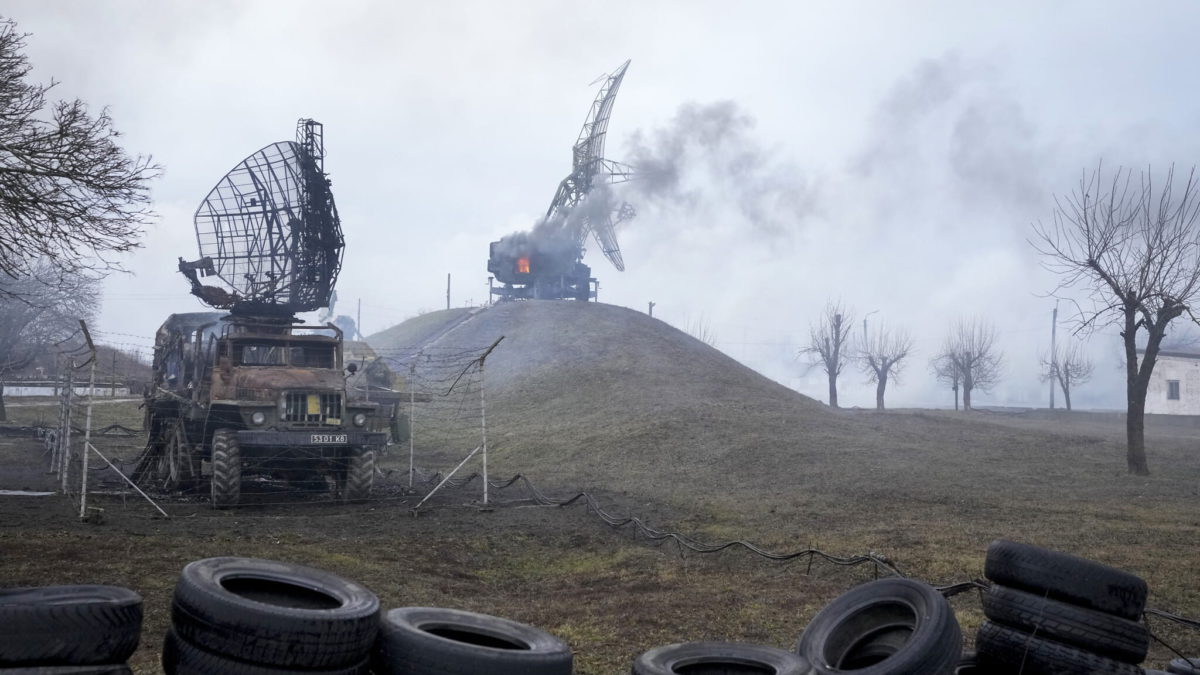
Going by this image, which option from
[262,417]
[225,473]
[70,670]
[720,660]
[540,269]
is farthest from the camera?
[540,269]

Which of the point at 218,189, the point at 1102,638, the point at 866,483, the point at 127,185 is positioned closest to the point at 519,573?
the point at 127,185

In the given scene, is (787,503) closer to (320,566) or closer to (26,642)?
(320,566)

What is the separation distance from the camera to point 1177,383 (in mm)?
67250

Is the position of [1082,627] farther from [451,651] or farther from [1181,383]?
[1181,383]

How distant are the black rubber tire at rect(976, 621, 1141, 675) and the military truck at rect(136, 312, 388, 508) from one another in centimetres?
1133

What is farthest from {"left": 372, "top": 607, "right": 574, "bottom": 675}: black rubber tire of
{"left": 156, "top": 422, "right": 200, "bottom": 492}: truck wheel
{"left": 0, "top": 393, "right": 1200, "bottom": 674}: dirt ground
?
{"left": 156, "top": 422, "right": 200, "bottom": 492}: truck wheel

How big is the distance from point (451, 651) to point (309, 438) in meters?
10.4

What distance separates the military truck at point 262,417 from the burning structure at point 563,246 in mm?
44630

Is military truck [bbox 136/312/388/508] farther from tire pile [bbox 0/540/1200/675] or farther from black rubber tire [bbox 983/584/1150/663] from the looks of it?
Answer: black rubber tire [bbox 983/584/1150/663]

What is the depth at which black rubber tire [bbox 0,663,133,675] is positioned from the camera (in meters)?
4.92

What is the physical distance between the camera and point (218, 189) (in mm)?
19875

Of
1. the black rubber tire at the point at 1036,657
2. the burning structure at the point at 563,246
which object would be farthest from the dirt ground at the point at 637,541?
the burning structure at the point at 563,246

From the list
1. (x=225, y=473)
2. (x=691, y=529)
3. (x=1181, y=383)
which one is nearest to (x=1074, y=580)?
(x=691, y=529)

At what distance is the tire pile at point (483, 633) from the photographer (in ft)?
17.1
